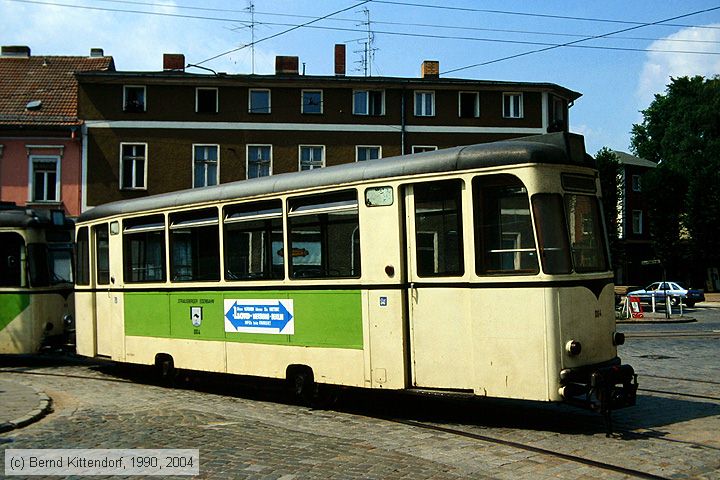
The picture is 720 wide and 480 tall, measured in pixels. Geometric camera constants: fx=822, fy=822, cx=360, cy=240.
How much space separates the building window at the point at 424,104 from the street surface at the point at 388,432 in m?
27.8

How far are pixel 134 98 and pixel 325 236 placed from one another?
30.3 m

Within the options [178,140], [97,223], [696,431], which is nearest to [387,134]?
[178,140]

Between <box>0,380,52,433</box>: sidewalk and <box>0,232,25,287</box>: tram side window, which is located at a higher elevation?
<box>0,232,25,287</box>: tram side window

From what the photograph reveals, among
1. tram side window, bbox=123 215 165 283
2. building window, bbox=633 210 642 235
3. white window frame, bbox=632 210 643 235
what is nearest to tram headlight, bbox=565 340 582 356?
tram side window, bbox=123 215 165 283

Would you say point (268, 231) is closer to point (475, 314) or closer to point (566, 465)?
point (475, 314)

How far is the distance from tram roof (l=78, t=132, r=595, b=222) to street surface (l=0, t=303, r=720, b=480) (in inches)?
110

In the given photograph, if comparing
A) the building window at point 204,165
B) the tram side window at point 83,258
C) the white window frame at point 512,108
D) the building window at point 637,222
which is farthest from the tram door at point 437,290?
the building window at point 637,222

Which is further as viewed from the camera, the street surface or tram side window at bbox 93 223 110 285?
tram side window at bbox 93 223 110 285

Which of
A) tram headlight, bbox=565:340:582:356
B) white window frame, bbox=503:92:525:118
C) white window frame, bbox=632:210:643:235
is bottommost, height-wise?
tram headlight, bbox=565:340:582:356

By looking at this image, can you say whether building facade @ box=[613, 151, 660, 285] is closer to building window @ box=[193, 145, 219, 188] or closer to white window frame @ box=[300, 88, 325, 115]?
white window frame @ box=[300, 88, 325, 115]

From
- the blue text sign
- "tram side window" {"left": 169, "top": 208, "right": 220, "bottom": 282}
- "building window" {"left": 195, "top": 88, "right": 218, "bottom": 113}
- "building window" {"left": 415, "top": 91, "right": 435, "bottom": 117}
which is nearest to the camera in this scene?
the blue text sign

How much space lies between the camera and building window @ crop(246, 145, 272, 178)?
3809 centimetres

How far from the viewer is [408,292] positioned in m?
9.27

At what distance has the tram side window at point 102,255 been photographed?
13992mm
